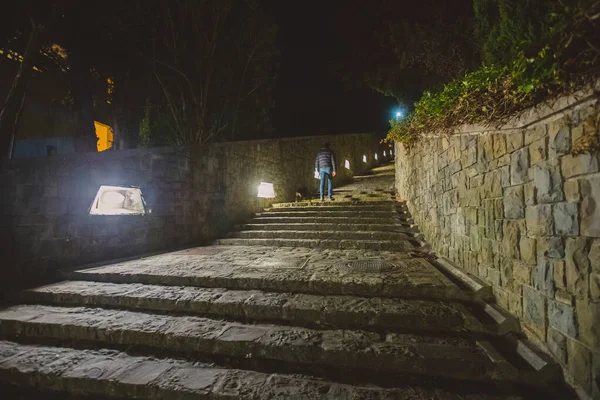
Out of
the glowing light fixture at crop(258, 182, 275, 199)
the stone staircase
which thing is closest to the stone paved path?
the stone staircase

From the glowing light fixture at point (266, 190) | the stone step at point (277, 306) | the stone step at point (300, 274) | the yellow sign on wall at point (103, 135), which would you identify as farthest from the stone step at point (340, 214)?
the yellow sign on wall at point (103, 135)

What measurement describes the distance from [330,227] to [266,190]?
3153 mm

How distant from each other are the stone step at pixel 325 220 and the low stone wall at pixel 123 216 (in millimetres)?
727

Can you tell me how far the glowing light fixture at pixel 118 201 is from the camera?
4.48 m

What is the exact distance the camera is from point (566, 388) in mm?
1803

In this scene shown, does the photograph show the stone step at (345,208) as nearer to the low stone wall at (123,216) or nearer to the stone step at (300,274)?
the low stone wall at (123,216)

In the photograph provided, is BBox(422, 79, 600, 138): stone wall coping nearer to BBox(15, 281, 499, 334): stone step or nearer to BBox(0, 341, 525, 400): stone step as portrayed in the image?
BBox(15, 281, 499, 334): stone step

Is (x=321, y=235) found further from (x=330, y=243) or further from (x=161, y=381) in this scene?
(x=161, y=381)

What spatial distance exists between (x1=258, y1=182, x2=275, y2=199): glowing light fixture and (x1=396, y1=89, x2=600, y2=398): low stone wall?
20.0 ft

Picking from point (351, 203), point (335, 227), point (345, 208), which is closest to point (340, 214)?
point (345, 208)

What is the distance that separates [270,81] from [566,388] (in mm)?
11308

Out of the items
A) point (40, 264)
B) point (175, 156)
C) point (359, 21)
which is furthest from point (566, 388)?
point (359, 21)

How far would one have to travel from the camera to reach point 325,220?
6.88 metres

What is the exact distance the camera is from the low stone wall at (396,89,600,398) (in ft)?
5.42
